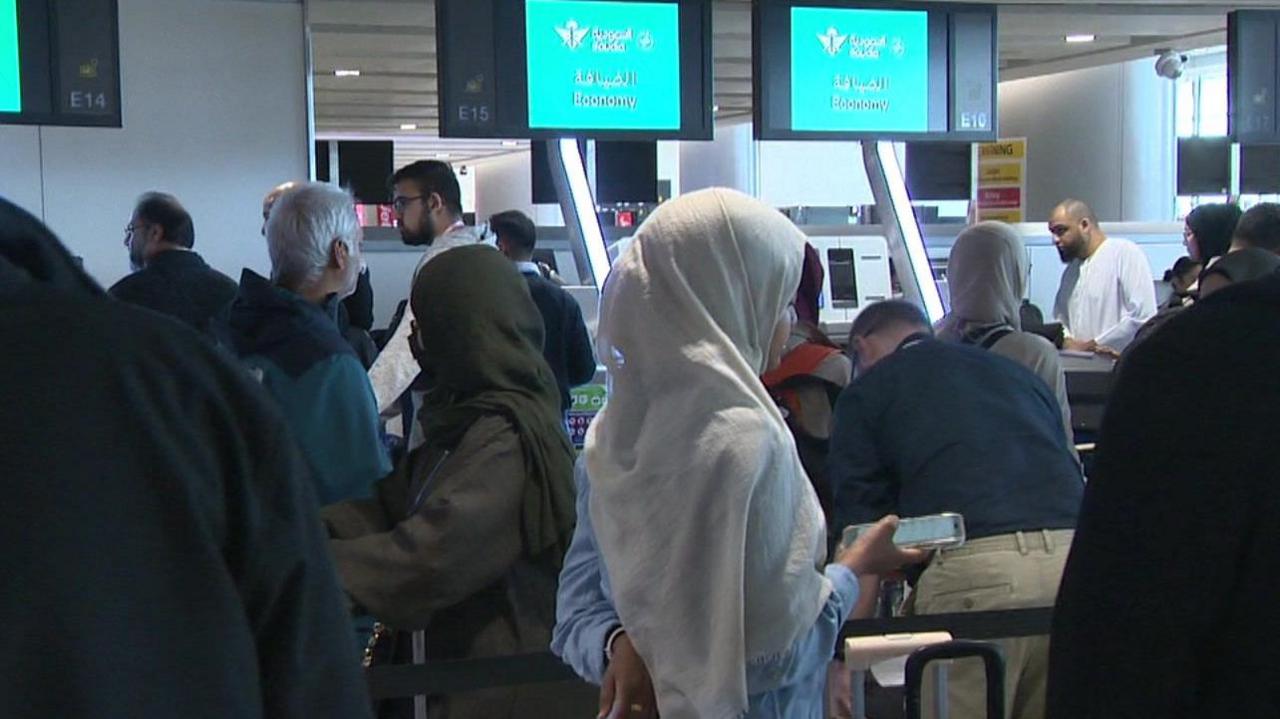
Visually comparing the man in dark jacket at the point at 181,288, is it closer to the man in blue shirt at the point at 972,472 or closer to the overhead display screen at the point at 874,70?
the man in blue shirt at the point at 972,472

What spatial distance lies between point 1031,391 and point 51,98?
14.1 ft

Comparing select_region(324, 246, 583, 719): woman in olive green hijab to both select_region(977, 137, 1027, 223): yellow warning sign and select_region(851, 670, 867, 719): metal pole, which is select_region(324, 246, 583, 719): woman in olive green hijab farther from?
select_region(977, 137, 1027, 223): yellow warning sign

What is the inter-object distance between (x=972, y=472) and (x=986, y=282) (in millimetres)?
1090

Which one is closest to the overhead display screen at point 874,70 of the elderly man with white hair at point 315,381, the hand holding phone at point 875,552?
the elderly man with white hair at point 315,381

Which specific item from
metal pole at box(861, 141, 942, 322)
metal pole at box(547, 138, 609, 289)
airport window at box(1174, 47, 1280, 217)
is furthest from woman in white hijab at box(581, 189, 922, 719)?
airport window at box(1174, 47, 1280, 217)

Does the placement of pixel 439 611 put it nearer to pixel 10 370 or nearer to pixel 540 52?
pixel 10 370

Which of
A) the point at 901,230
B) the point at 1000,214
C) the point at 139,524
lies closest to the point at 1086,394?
the point at 901,230

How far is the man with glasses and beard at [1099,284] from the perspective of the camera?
730cm

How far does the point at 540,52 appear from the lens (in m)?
6.22

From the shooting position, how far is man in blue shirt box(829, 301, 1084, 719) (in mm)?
2869

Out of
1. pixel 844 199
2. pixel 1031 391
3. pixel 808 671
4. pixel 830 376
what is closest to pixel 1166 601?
pixel 808 671

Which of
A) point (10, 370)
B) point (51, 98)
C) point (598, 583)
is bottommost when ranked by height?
point (598, 583)

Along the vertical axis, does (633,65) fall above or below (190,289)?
above

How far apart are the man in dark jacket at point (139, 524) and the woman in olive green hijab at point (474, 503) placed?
1.24 metres
